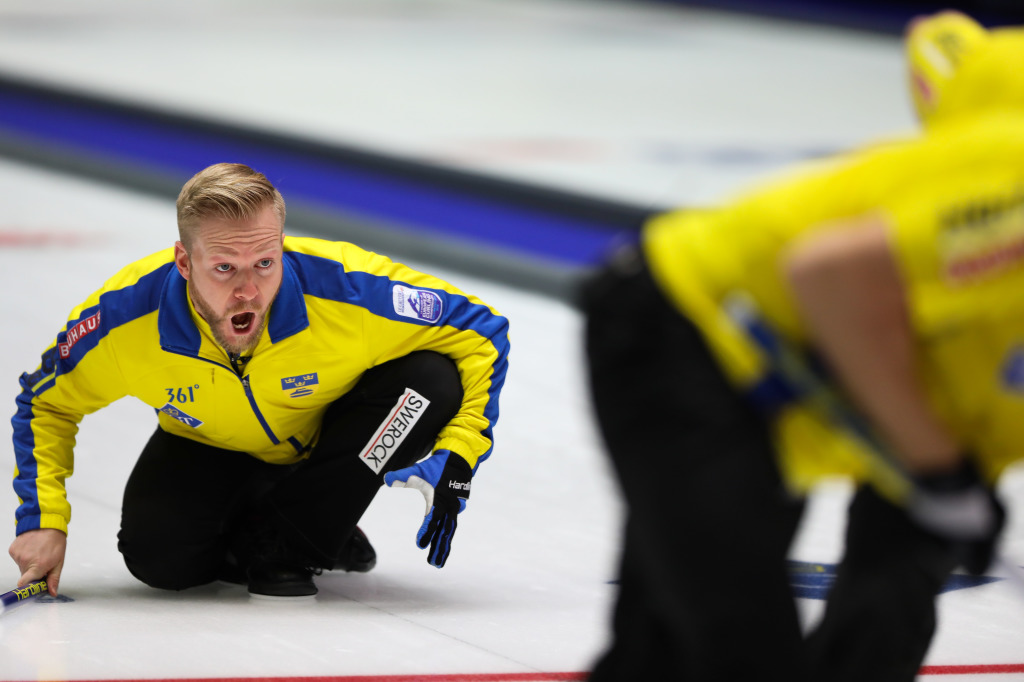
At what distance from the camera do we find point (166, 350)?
2.24 metres

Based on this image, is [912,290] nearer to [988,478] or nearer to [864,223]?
[864,223]

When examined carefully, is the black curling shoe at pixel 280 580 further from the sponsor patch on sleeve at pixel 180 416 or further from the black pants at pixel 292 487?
the sponsor patch on sleeve at pixel 180 416

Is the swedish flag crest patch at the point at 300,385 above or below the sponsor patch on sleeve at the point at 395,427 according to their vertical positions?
above

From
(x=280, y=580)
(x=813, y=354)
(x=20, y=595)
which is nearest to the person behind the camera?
(x=813, y=354)

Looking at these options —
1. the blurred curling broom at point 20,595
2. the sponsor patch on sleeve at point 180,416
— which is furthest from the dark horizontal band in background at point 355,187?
the blurred curling broom at point 20,595

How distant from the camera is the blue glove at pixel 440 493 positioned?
2.24 metres

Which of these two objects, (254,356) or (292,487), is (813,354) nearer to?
(254,356)

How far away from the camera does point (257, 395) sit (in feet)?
7.51

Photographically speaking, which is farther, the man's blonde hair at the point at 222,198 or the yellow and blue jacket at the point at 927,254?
the man's blonde hair at the point at 222,198

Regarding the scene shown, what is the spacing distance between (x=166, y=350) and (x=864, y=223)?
1.33 m

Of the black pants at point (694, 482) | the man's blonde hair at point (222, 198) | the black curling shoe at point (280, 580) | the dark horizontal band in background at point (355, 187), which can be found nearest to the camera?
the black pants at point (694, 482)

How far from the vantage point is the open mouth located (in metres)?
2.22

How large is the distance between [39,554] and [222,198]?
665 millimetres

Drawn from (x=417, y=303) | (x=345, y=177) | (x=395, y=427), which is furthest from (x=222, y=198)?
(x=345, y=177)
